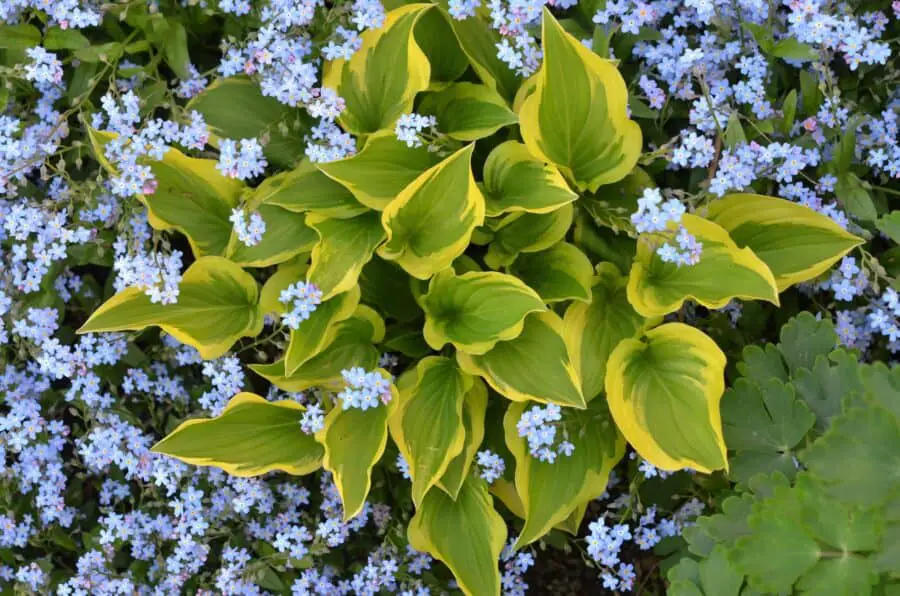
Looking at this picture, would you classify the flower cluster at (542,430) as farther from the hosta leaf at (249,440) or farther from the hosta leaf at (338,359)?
the hosta leaf at (249,440)

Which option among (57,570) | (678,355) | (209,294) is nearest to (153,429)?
(57,570)

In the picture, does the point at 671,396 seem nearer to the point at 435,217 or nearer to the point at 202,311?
the point at 435,217

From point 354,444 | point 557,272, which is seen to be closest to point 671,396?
point 557,272

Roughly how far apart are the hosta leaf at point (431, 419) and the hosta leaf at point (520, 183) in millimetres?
398

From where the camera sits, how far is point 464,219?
1872mm

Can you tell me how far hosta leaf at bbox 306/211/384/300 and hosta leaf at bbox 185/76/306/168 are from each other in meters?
0.30

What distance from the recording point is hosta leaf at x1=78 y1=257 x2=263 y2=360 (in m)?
1.94

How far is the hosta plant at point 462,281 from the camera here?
1.89 meters

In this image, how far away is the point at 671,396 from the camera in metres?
1.93

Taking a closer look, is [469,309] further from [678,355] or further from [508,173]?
[678,355]

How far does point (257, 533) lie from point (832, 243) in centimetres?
159

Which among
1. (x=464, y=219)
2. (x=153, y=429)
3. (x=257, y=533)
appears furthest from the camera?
(x=153, y=429)

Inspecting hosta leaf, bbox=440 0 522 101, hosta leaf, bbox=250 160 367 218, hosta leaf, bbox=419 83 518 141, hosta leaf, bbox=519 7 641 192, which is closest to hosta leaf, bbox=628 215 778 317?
hosta leaf, bbox=519 7 641 192

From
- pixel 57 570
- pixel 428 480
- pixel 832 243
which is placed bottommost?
pixel 57 570
